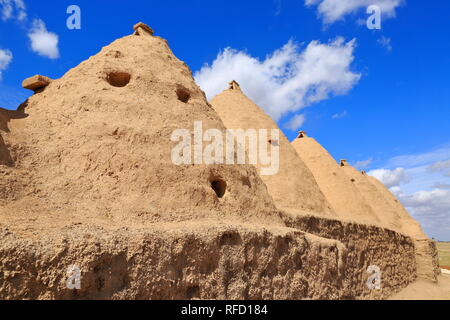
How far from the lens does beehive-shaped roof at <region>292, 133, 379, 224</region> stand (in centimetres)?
1747

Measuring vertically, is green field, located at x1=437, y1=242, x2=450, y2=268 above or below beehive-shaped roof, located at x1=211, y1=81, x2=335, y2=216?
below

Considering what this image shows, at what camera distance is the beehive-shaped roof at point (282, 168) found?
41.9 ft

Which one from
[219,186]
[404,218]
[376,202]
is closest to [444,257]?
[404,218]

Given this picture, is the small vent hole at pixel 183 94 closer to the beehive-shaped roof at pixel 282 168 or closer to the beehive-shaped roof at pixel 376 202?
the beehive-shaped roof at pixel 282 168

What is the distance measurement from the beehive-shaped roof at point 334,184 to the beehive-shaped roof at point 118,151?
35.6 ft

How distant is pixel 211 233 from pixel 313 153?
15.5 meters

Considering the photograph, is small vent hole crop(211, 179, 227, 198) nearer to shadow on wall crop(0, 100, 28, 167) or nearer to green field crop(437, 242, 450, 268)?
shadow on wall crop(0, 100, 28, 167)

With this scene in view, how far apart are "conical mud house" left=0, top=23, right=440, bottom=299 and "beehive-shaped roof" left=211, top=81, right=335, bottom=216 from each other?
3851 mm

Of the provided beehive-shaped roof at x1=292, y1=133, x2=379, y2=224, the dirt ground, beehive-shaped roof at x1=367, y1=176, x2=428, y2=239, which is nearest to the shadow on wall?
the dirt ground

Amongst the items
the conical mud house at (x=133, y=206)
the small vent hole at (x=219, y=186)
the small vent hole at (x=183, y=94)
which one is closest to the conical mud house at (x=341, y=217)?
the conical mud house at (x=133, y=206)

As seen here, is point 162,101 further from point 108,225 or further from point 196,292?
point 196,292

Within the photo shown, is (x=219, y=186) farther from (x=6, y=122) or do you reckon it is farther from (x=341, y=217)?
(x=341, y=217)
